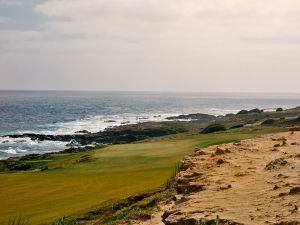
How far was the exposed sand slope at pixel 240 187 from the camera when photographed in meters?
9.88

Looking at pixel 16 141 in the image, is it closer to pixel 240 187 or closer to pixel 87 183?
pixel 87 183

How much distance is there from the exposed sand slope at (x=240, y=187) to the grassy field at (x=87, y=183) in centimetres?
473

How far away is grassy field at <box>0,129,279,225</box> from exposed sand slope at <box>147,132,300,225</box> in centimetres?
473

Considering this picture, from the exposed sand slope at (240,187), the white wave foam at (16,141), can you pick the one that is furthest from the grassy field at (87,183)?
the white wave foam at (16,141)

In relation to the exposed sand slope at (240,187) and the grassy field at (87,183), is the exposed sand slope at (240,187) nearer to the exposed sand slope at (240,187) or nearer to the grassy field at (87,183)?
the exposed sand slope at (240,187)

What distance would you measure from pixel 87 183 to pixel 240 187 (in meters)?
13.0

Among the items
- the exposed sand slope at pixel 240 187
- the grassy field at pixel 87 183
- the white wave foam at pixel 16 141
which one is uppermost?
the exposed sand slope at pixel 240 187

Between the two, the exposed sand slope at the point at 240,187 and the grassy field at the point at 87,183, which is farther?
the grassy field at the point at 87,183

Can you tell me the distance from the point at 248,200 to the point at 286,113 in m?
65.4

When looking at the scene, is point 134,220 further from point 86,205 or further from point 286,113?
point 286,113

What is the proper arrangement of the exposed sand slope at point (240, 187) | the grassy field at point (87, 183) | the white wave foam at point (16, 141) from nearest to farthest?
1. the exposed sand slope at point (240, 187)
2. the grassy field at point (87, 183)
3. the white wave foam at point (16, 141)

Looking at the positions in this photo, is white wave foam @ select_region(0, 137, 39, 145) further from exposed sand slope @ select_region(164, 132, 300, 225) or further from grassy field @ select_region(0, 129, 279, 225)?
exposed sand slope @ select_region(164, 132, 300, 225)

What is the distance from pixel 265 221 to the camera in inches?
363

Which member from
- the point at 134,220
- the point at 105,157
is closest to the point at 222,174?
the point at 134,220
